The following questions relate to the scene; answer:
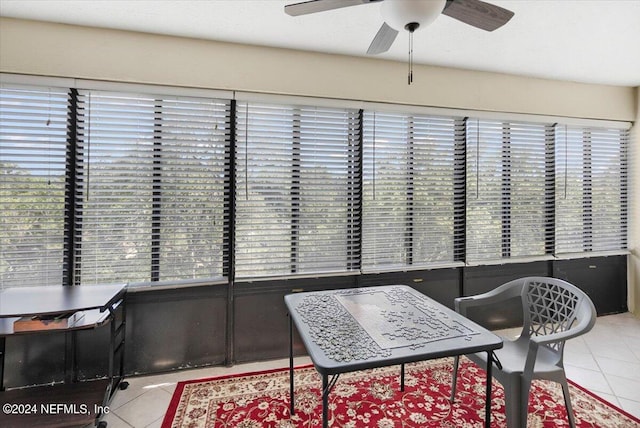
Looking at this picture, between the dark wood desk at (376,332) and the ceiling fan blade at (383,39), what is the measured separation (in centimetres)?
155

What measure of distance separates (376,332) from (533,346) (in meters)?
0.82

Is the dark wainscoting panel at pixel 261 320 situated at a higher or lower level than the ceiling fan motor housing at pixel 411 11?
lower

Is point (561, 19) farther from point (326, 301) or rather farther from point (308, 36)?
point (326, 301)

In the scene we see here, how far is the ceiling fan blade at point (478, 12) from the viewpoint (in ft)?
4.49

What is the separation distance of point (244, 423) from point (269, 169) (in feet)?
6.01

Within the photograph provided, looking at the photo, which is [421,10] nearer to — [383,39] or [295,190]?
[383,39]

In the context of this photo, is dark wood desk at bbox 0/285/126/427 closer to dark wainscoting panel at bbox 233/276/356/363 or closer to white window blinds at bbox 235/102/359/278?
dark wainscoting panel at bbox 233/276/356/363

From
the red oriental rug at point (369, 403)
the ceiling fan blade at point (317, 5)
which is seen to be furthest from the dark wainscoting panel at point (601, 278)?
the ceiling fan blade at point (317, 5)

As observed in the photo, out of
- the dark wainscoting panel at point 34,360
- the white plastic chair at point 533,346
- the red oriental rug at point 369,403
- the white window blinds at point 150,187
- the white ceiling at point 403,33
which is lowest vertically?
the red oriental rug at point 369,403

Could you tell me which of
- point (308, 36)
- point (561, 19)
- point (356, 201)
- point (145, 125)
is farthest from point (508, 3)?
point (145, 125)

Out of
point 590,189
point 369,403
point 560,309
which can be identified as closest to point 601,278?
point 590,189

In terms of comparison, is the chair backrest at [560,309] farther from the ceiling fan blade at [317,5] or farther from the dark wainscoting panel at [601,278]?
the ceiling fan blade at [317,5]

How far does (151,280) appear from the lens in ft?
7.80

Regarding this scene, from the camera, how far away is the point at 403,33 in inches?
92.0
